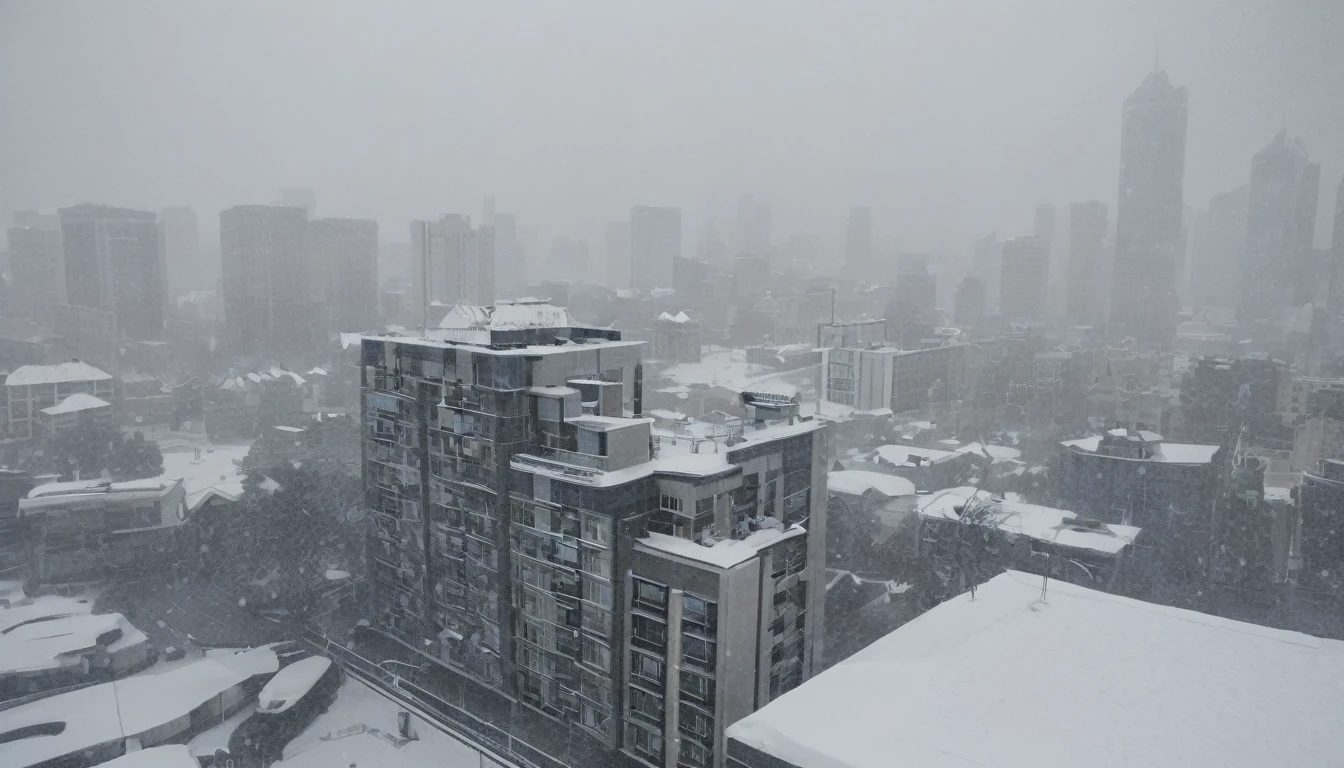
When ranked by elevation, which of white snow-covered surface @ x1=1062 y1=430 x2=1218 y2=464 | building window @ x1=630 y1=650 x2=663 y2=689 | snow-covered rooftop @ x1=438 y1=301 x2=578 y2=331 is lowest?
building window @ x1=630 y1=650 x2=663 y2=689

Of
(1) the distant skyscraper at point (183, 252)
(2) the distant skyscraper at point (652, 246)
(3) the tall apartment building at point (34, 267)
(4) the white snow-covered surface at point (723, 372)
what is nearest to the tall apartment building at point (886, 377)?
(4) the white snow-covered surface at point (723, 372)

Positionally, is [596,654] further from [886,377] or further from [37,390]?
[37,390]

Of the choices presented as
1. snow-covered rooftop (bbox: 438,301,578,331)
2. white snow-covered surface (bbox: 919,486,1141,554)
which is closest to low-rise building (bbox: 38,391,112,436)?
snow-covered rooftop (bbox: 438,301,578,331)

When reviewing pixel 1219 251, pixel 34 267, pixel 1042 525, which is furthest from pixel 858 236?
pixel 34 267

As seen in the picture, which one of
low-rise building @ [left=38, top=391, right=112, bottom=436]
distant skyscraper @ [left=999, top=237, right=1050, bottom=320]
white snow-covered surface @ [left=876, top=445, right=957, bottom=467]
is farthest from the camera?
distant skyscraper @ [left=999, top=237, right=1050, bottom=320]

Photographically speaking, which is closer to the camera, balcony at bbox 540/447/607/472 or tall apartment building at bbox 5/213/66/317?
balcony at bbox 540/447/607/472

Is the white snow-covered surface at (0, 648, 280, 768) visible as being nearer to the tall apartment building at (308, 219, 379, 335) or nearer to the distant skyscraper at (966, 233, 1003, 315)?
the tall apartment building at (308, 219, 379, 335)
